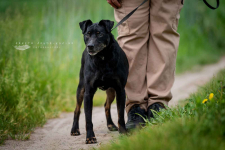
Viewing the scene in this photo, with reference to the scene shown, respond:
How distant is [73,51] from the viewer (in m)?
5.89

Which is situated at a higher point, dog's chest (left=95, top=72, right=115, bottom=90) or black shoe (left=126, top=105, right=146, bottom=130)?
dog's chest (left=95, top=72, right=115, bottom=90)

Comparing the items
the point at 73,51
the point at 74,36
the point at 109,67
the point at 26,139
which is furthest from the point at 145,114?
the point at 74,36

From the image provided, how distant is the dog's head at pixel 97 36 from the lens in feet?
9.00

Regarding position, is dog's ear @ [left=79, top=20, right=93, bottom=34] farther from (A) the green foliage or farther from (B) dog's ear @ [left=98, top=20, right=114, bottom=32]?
(A) the green foliage

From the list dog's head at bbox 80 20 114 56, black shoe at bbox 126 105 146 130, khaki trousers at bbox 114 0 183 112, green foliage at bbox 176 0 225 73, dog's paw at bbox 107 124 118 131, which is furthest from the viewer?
green foliage at bbox 176 0 225 73

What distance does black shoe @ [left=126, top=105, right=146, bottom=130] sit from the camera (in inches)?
119

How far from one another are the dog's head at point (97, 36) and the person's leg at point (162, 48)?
1.99 ft

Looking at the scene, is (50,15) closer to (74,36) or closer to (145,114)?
(74,36)

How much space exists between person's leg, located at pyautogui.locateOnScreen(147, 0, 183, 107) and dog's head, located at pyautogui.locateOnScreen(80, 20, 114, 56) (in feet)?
1.99

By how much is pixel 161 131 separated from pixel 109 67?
1.05 m

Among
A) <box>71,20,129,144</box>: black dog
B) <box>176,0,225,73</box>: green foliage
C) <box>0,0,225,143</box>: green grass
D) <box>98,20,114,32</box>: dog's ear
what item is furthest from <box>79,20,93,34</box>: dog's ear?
<box>176,0,225,73</box>: green foliage

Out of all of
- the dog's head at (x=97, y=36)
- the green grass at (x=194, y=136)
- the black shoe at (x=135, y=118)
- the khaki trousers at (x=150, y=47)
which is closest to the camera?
the green grass at (x=194, y=136)

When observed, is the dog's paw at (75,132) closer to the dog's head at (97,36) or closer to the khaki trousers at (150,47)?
the khaki trousers at (150,47)

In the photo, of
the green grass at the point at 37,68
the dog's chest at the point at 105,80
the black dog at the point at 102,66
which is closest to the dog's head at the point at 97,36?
the black dog at the point at 102,66
